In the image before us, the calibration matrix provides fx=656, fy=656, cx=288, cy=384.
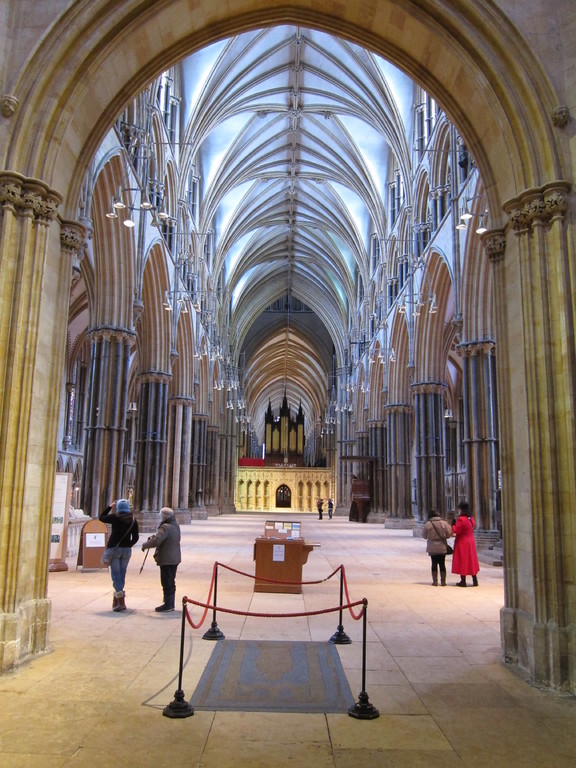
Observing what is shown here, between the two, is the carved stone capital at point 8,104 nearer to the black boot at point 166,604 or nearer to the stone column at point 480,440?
the black boot at point 166,604

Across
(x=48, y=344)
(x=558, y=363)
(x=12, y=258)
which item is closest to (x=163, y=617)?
(x=48, y=344)

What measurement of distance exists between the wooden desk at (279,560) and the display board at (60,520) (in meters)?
3.99

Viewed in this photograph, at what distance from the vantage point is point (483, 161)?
26.7ft

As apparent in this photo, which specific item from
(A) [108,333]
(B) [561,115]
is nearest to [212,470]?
(A) [108,333]

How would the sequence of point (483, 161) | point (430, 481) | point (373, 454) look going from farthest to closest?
point (373, 454), point (430, 481), point (483, 161)

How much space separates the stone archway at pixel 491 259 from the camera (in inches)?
247

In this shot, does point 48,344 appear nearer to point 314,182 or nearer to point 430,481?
point 430,481

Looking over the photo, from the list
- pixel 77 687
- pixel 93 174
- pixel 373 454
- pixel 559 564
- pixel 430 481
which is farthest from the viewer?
pixel 373 454

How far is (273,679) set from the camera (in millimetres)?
5879

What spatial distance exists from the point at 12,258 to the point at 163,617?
4885mm

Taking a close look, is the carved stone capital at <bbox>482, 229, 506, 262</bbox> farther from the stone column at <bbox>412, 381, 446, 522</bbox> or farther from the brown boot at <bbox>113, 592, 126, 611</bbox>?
the stone column at <bbox>412, 381, 446, 522</bbox>

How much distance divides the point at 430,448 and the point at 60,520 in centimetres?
1587

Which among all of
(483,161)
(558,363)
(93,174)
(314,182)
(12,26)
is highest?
(314,182)

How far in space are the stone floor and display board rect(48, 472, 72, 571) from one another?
2733 mm
